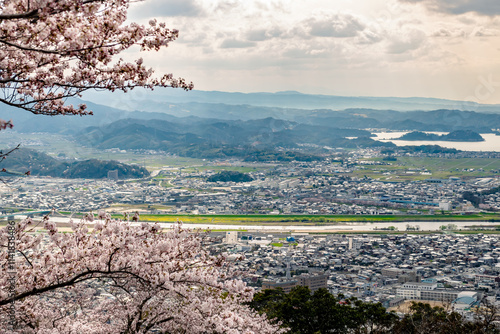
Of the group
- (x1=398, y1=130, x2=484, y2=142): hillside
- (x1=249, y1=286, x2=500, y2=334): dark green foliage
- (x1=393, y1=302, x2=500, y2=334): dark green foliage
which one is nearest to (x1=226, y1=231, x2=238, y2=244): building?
(x1=249, y1=286, x2=500, y2=334): dark green foliage

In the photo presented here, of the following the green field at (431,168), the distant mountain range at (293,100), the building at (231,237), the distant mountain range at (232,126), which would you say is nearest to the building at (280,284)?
the building at (231,237)

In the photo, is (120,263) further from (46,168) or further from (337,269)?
(46,168)

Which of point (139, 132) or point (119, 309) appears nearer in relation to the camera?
point (119, 309)

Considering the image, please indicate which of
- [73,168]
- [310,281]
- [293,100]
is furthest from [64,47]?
[293,100]

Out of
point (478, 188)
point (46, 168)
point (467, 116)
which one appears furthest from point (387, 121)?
point (46, 168)

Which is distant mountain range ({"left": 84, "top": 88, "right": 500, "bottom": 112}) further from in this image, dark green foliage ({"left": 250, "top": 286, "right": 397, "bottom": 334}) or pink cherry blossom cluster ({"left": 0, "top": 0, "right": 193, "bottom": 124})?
pink cherry blossom cluster ({"left": 0, "top": 0, "right": 193, "bottom": 124})

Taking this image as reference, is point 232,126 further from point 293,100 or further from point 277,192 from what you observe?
point 293,100
